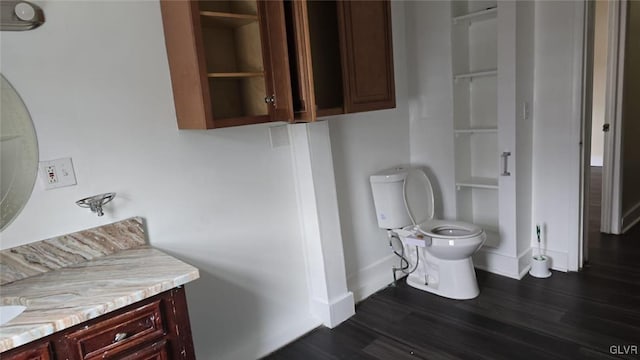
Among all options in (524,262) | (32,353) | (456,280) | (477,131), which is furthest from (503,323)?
(32,353)

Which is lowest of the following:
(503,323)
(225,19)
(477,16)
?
(503,323)

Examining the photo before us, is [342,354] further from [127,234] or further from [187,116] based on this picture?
[187,116]

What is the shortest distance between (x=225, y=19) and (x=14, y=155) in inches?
38.6

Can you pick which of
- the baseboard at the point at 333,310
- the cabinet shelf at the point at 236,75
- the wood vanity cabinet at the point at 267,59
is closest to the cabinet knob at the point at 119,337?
the wood vanity cabinet at the point at 267,59

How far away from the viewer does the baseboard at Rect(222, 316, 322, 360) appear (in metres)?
2.25

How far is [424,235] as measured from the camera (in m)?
2.81

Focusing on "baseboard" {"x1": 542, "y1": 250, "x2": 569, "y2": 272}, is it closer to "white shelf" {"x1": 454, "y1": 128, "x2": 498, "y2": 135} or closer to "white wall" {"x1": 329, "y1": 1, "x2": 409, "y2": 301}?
"white shelf" {"x1": 454, "y1": 128, "x2": 498, "y2": 135}

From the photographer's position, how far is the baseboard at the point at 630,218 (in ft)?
12.3

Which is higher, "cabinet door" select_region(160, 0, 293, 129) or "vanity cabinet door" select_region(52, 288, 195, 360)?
"cabinet door" select_region(160, 0, 293, 129)

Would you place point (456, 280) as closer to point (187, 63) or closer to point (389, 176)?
point (389, 176)

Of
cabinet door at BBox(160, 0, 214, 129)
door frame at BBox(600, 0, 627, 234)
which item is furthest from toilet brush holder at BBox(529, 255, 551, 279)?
cabinet door at BBox(160, 0, 214, 129)

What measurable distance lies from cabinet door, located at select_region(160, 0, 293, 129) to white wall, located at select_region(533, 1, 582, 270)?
6.24ft

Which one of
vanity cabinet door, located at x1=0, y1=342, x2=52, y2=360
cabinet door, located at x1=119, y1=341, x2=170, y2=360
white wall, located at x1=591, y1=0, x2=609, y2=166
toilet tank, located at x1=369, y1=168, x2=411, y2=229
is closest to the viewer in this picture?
vanity cabinet door, located at x1=0, y1=342, x2=52, y2=360

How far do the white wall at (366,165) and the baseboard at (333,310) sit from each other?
0.65 feet
